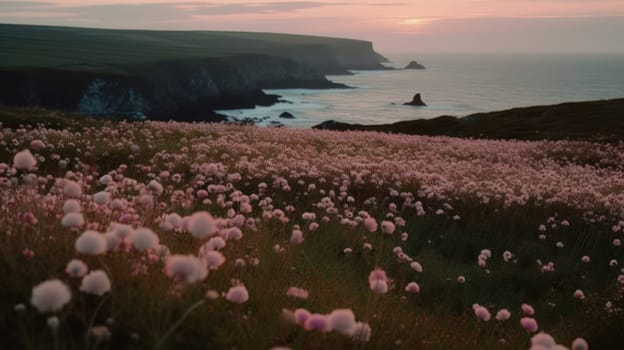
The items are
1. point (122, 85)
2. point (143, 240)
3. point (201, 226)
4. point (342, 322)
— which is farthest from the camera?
point (122, 85)

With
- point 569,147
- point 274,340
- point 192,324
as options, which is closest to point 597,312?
point 274,340

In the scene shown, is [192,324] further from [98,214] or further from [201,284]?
[98,214]

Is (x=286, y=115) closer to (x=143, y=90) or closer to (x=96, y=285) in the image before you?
(x=143, y=90)

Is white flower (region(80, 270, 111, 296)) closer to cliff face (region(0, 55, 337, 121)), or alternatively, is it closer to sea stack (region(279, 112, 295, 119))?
cliff face (region(0, 55, 337, 121))

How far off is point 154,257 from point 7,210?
6.54 ft

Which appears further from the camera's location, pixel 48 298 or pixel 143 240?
pixel 143 240

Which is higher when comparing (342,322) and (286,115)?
(342,322)

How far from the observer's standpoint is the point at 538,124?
166 ft

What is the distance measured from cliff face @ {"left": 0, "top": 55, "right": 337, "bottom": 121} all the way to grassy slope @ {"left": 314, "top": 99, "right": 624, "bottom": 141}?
40947 millimetres

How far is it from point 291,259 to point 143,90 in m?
113

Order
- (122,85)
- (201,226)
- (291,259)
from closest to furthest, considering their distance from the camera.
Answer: (201,226), (291,259), (122,85)

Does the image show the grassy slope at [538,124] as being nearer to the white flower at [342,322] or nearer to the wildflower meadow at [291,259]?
the wildflower meadow at [291,259]

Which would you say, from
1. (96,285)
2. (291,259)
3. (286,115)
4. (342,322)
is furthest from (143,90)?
(342,322)

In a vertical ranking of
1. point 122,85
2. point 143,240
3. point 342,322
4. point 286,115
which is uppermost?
point 143,240
